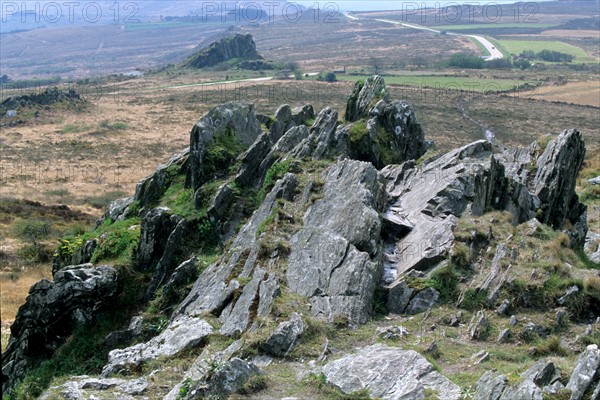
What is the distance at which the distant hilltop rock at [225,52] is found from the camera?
180625mm

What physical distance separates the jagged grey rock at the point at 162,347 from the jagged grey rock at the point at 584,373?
814 centimetres

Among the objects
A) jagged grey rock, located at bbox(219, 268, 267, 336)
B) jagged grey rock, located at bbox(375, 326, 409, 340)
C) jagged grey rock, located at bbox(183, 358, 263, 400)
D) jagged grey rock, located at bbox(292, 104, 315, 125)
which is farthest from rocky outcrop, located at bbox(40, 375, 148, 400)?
jagged grey rock, located at bbox(292, 104, 315, 125)

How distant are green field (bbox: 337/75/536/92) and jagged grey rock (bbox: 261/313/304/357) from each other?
109 meters

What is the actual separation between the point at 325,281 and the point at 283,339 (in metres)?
2.98

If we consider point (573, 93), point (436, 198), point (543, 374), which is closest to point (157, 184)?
point (436, 198)

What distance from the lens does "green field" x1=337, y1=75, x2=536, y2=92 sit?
4815 inches

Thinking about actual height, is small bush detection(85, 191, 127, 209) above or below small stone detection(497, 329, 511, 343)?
below

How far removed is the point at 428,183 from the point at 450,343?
902 cm

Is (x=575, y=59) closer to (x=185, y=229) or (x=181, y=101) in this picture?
(x=181, y=101)

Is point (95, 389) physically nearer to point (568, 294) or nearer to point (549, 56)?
point (568, 294)

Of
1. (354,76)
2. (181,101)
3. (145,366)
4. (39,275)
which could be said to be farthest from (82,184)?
(354,76)

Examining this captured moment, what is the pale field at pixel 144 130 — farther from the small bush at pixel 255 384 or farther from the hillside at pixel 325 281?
the small bush at pixel 255 384

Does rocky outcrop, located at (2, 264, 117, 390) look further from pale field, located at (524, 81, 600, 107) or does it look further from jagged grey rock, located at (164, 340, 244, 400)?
pale field, located at (524, 81, 600, 107)

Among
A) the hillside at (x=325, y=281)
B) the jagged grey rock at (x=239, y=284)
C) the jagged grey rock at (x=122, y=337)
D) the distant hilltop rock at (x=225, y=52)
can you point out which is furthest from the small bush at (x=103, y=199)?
the distant hilltop rock at (x=225, y=52)
